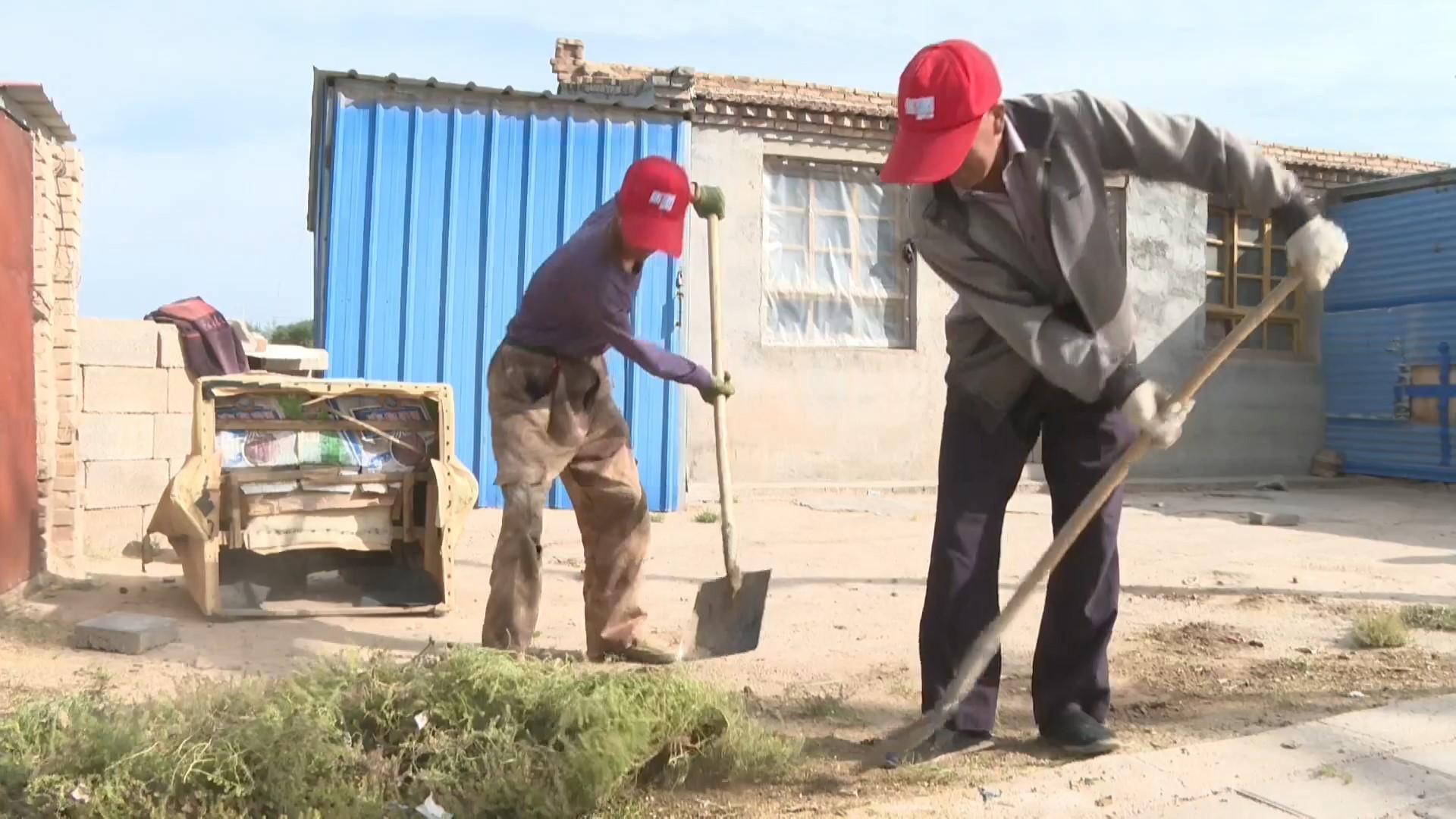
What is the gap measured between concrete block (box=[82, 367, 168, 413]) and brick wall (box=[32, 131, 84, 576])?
0.17 metres

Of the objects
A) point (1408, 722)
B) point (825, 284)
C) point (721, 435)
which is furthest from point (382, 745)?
point (825, 284)

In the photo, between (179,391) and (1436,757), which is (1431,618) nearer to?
(1436,757)

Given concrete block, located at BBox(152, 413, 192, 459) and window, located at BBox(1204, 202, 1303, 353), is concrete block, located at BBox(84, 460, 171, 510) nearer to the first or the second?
concrete block, located at BBox(152, 413, 192, 459)

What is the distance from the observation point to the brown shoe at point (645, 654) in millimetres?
3967

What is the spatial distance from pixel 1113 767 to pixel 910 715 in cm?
87

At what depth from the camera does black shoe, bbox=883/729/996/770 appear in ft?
9.04

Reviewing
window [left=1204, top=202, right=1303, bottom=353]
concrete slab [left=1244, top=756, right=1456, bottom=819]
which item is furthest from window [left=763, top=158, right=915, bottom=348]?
concrete slab [left=1244, top=756, right=1456, bottom=819]

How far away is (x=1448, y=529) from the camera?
8305mm

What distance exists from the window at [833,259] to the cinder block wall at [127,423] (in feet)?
15.7

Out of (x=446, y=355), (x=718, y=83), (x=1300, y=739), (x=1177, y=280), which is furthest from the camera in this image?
(x=1177, y=280)

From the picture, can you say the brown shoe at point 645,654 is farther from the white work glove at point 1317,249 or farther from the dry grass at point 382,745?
the white work glove at point 1317,249

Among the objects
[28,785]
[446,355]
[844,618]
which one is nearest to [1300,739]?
[844,618]

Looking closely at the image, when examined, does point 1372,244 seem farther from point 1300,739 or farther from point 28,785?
point 28,785

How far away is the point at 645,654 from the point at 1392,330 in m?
10.7
